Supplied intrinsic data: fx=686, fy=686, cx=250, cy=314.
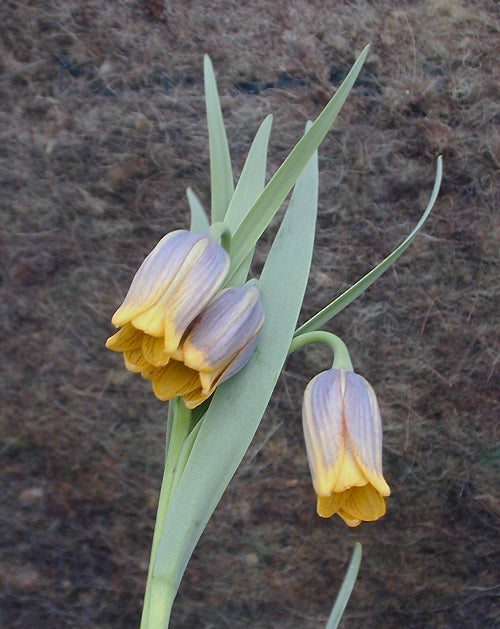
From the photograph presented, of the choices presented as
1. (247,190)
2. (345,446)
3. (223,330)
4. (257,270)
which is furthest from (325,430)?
(257,270)

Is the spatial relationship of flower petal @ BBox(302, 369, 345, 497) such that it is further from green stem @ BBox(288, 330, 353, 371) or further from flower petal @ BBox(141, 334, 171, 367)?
flower petal @ BBox(141, 334, 171, 367)

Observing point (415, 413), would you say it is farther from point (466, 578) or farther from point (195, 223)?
point (195, 223)

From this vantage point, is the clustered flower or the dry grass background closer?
the clustered flower

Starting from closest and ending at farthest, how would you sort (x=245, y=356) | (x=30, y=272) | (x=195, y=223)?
(x=245, y=356), (x=195, y=223), (x=30, y=272)

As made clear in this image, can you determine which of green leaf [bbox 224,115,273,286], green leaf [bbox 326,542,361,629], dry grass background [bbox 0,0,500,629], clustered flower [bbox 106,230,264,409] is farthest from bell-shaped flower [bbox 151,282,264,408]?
dry grass background [bbox 0,0,500,629]

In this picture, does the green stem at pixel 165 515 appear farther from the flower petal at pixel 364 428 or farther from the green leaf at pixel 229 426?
the flower petal at pixel 364 428

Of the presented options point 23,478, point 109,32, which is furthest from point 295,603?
point 109,32
